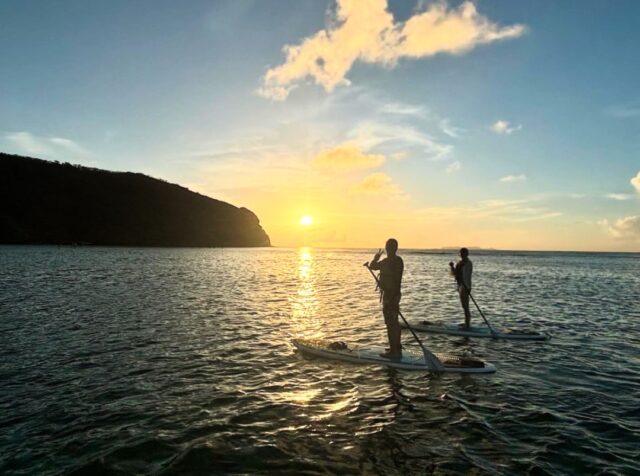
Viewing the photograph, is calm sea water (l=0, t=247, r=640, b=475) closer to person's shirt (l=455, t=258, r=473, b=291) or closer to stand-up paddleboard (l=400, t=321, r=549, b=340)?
stand-up paddleboard (l=400, t=321, r=549, b=340)

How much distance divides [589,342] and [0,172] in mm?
201049

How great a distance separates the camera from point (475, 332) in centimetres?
2056

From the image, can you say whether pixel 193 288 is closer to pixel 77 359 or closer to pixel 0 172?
pixel 77 359

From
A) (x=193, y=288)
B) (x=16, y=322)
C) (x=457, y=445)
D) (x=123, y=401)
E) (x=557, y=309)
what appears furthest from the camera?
(x=193, y=288)

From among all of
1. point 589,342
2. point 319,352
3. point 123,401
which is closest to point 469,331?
point 589,342

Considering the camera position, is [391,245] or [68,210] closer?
[391,245]

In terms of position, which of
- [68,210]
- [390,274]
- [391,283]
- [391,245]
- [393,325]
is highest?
[68,210]

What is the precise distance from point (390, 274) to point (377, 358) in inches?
123

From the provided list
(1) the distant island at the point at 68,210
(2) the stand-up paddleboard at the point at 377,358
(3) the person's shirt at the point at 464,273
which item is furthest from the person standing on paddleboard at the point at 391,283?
(1) the distant island at the point at 68,210

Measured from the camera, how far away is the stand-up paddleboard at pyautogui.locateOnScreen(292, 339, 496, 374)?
14088mm

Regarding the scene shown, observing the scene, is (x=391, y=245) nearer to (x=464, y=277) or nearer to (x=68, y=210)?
(x=464, y=277)

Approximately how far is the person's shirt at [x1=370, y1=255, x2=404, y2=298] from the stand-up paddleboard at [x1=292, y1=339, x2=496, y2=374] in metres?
2.41

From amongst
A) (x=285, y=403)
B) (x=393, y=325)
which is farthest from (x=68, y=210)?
(x=285, y=403)

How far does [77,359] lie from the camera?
14453 mm
